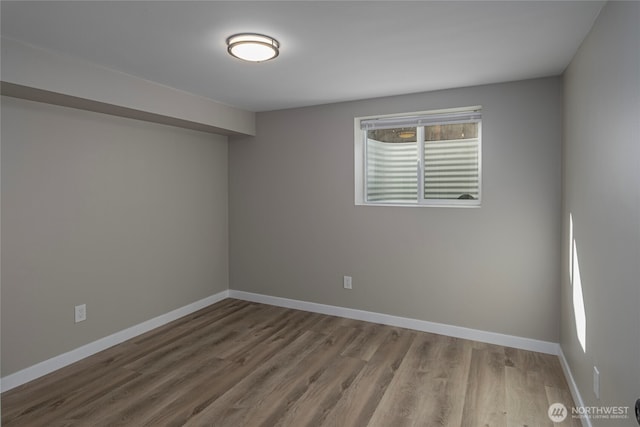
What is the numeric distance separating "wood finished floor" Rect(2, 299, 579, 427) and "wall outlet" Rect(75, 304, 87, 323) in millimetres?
348

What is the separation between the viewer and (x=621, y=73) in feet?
5.12

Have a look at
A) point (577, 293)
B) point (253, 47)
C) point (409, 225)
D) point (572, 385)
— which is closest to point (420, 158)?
point (409, 225)

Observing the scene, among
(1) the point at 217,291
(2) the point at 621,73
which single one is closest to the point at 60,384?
(1) the point at 217,291

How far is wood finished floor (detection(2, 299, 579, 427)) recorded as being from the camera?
90.4 inches

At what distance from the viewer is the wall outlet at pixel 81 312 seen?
9.98 ft

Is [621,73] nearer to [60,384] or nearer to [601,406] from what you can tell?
[601,406]

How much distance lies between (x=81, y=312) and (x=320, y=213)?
7.81ft

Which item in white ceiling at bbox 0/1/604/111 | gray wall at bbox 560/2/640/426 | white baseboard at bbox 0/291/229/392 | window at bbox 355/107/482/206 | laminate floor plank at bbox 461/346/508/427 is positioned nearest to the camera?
gray wall at bbox 560/2/640/426

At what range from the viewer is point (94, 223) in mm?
3174

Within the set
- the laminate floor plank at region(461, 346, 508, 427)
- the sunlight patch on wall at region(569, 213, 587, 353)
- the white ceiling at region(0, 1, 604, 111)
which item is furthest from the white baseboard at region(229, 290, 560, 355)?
the white ceiling at region(0, 1, 604, 111)

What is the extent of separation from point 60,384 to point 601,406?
336 cm

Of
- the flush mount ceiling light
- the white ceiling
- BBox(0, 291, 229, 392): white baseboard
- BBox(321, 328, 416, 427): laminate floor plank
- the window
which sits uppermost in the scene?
the white ceiling

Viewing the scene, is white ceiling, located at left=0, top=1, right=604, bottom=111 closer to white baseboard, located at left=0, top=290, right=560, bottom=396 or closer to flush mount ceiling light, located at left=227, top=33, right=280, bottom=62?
flush mount ceiling light, located at left=227, top=33, right=280, bottom=62

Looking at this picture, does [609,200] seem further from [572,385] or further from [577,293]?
[572,385]
